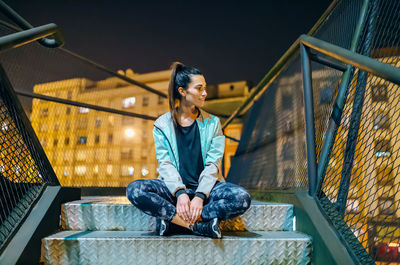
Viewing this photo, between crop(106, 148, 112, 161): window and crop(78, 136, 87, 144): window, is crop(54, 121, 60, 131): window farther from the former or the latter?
crop(106, 148, 112, 161): window

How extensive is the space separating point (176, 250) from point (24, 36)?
4.36ft

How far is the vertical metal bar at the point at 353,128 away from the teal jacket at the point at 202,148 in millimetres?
686

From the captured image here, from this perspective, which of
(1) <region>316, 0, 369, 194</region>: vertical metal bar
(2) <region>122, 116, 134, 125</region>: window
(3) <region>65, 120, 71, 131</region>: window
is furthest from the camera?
(2) <region>122, 116, 134, 125</region>: window

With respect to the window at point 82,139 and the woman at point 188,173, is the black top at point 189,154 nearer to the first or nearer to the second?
the woman at point 188,173

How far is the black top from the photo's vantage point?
66.9 inches

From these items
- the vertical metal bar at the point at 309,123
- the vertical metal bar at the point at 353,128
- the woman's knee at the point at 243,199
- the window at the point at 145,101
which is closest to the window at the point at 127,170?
the window at the point at 145,101

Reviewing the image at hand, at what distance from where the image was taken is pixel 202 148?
1771 mm

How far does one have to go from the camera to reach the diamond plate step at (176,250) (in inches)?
53.2

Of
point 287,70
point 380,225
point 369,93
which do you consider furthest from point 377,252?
point 287,70

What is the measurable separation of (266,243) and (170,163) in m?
0.71

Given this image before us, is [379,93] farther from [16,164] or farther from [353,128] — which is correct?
[16,164]

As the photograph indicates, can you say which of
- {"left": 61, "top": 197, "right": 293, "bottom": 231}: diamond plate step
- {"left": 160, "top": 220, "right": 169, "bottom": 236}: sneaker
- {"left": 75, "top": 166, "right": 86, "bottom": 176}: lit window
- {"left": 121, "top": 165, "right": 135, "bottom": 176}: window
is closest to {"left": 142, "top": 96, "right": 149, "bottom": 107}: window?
{"left": 121, "top": 165, "right": 135, "bottom": 176}: window

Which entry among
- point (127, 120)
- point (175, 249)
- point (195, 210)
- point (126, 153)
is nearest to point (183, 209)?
point (195, 210)

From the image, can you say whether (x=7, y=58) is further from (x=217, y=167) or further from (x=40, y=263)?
(x=217, y=167)
